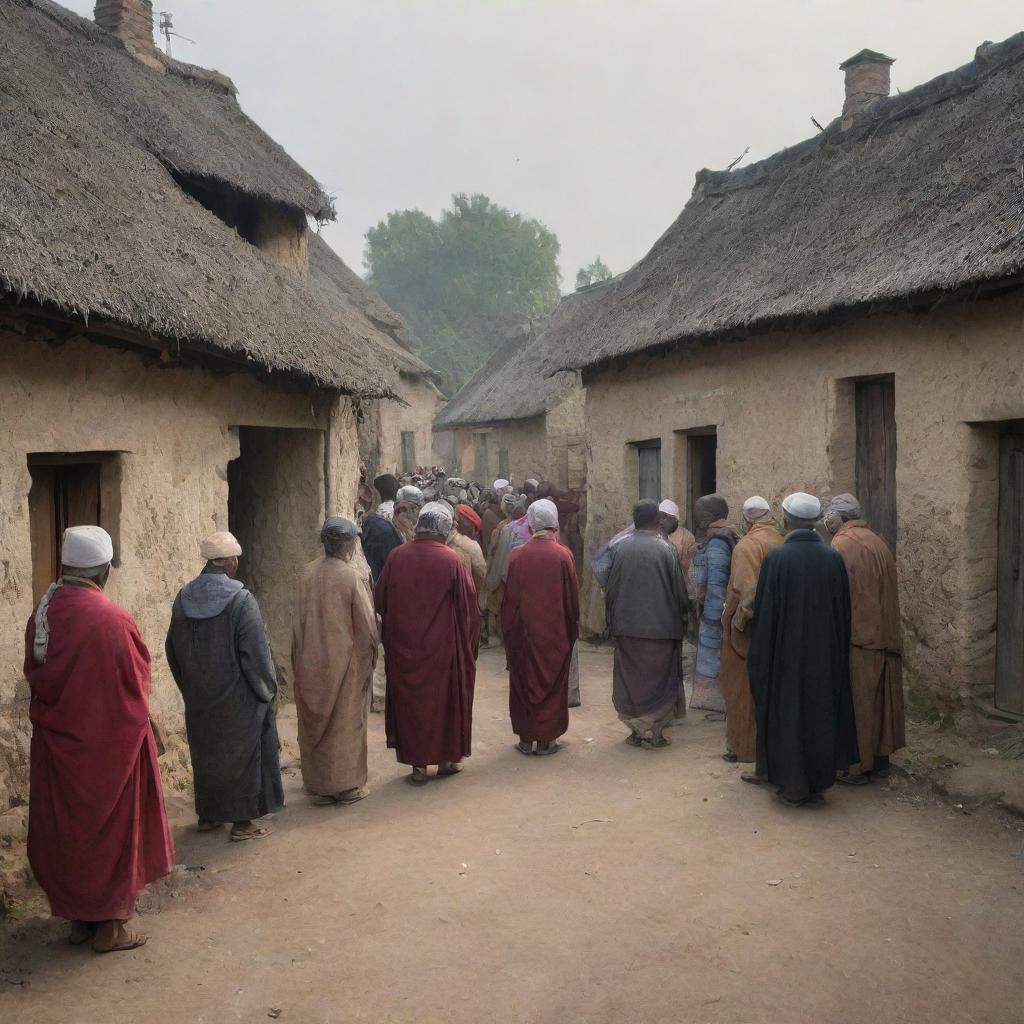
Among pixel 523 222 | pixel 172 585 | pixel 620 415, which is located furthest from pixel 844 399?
pixel 523 222

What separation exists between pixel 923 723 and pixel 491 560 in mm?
4387

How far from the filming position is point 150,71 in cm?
880

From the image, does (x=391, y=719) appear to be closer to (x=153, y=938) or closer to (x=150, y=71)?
(x=153, y=938)

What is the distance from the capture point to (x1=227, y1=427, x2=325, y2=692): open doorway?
7941 millimetres

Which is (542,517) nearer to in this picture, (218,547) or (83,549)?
(218,547)

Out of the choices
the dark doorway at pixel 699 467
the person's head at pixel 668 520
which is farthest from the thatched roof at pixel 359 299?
the person's head at pixel 668 520

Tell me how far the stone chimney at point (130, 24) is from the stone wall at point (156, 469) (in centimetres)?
426

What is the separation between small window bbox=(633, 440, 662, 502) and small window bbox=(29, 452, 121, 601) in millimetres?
6332

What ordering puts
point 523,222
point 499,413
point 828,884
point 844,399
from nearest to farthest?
1. point 828,884
2. point 844,399
3. point 499,413
4. point 523,222

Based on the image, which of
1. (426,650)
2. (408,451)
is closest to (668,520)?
(426,650)

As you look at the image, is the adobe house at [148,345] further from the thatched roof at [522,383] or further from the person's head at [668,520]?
the thatched roof at [522,383]

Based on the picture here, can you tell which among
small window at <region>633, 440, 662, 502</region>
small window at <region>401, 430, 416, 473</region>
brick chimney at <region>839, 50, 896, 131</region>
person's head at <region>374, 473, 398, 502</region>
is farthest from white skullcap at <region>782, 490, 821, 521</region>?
small window at <region>401, 430, 416, 473</region>

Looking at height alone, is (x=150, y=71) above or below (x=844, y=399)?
above

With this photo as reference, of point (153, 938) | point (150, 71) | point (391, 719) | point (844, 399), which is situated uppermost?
point (150, 71)
